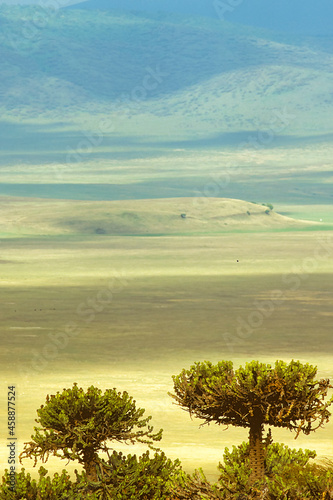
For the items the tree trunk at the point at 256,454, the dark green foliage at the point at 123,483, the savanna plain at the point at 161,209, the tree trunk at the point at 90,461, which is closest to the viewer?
the dark green foliage at the point at 123,483

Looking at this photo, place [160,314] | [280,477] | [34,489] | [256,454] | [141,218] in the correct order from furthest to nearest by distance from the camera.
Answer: [141,218] → [160,314] → [256,454] → [280,477] → [34,489]

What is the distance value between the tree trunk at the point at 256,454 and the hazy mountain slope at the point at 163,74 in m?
125

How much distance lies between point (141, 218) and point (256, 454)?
211 feet

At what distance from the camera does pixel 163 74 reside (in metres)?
155

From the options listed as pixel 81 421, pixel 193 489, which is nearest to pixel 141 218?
pixel 81 421

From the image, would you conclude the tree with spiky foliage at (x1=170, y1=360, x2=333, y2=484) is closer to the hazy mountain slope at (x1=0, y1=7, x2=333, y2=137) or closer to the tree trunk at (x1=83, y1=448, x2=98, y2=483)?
the tree trunk at (x1=83, y1=448, x2=98, y2=483)

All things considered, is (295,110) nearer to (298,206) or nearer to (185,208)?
(298,206)

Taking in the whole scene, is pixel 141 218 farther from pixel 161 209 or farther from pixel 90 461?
pixel 90 461

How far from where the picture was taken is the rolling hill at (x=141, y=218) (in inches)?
2788

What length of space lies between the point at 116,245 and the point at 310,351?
1409 inches

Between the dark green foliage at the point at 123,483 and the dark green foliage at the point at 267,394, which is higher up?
the dark green foliage at the point at 267,394

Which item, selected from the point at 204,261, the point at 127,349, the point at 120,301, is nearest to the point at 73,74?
the point at 204,261

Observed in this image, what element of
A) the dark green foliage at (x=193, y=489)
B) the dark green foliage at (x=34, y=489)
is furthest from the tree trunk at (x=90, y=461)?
the dark green foliage at (x=193, y=489)

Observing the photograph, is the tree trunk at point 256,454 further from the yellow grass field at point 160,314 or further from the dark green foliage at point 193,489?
the yellow grass field at point 160,314
